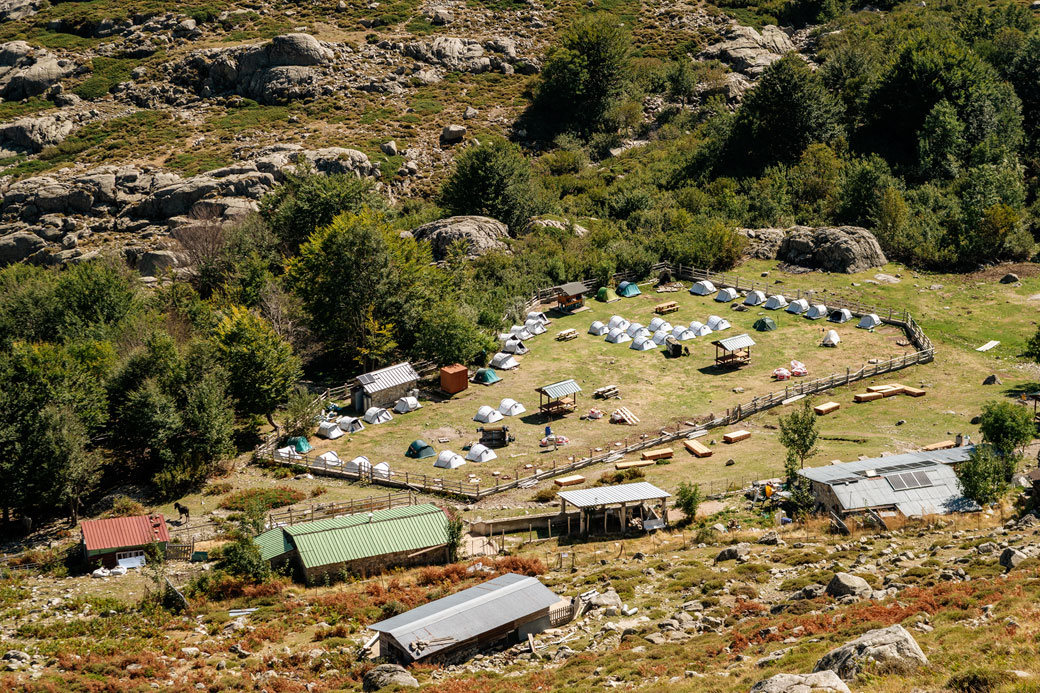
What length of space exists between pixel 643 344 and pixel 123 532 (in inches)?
1489

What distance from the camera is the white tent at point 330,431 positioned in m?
57.8

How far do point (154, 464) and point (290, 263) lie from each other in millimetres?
22855

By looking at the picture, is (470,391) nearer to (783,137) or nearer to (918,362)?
(918,362)

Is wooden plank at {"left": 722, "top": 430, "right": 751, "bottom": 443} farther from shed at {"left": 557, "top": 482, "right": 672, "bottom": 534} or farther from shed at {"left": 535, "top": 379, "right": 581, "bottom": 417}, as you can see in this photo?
shed at {"left": 535, "top": 379, "right": 581, "bottom": 417}

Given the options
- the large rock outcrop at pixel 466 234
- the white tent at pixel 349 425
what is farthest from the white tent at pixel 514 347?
the large rock outcrop at pixel 466 234

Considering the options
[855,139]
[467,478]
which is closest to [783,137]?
[855,139]

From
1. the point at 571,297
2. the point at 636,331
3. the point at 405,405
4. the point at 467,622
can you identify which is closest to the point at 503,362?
the point at 405,405

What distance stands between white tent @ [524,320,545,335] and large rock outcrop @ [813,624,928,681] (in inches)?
1918

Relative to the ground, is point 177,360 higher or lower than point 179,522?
higher

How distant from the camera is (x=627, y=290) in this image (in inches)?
3073

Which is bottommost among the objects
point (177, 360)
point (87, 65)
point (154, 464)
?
point (154, 464)

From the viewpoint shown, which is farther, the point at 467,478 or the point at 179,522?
the point at 467,478

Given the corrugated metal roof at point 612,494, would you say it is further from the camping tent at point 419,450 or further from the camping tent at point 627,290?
the camping tent at point 627,290

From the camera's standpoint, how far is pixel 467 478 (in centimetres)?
5178
